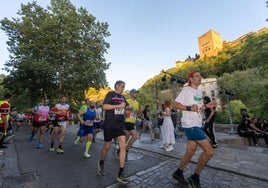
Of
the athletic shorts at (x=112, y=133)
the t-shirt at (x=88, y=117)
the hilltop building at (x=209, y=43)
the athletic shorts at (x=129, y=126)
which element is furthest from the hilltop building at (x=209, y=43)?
the athletic shorts at (x=112, y=133)

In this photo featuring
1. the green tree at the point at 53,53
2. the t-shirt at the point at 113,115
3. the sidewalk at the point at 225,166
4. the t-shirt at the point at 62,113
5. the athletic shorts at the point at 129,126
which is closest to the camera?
the sidewalk at the point at 225,166

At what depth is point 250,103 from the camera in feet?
107

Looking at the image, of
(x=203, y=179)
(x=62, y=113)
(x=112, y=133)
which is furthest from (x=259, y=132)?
(x=62, y=113)

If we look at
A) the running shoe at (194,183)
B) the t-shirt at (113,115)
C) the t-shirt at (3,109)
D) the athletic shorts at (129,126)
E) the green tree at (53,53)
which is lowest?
the running shoe at (194,183)

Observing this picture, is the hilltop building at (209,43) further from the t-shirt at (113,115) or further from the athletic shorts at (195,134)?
the athletic shorts at (195,134)

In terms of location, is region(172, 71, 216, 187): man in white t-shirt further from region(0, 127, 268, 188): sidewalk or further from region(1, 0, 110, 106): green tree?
region(1, 0, 110, 106): green tree

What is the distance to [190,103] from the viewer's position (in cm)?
398

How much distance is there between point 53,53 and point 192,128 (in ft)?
76.5

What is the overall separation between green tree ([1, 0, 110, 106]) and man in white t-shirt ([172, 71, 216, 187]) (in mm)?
21017

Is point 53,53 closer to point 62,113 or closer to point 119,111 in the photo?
point 62,113

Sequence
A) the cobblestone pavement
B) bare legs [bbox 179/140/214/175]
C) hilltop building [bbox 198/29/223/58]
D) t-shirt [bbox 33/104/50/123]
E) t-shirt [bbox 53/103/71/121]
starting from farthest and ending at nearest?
→ hilltop building [bbox 198/29/223/58] < t-shirt [bbox 33/104/50/123] < t-shirt [bbox 53/103/71/121] < the cobblestone pavement < bare legs [bbox 179/140/214/175]

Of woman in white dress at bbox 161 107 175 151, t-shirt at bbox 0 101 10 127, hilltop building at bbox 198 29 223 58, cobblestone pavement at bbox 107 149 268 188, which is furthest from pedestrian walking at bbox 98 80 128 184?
hilltop building at bbox 198 29 223 58

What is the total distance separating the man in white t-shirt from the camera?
3656mm

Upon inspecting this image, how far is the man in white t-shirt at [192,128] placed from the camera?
12.0 feet
